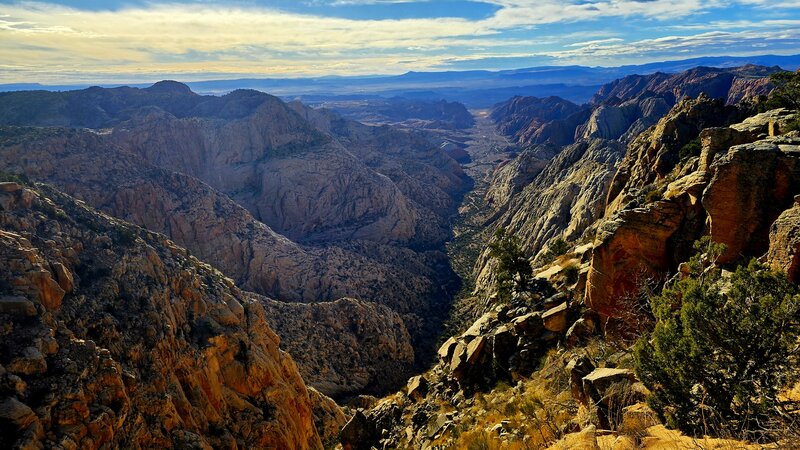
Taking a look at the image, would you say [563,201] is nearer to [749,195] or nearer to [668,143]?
[668,143]

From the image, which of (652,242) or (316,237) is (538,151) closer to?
(316,237)

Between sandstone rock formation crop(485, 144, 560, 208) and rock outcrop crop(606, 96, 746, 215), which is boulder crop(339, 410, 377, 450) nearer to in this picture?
rock outcrop crop(606, 96, 746, 215)

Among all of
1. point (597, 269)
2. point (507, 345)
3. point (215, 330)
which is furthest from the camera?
point (215, 330)

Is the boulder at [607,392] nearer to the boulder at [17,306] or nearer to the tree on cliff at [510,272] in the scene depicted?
the tree on cliff at [510,272]

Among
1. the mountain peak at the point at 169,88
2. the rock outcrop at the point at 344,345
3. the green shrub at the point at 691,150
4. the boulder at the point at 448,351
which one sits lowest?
the rock outcrop at the point at 344,345

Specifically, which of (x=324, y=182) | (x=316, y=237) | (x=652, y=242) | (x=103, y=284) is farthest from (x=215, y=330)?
(x=324, y=182)

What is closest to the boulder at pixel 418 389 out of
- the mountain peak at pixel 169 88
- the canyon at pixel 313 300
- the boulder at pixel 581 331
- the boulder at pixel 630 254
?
the canyon at pixel 313 300

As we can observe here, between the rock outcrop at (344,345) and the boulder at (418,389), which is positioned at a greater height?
the boulder at (418,389)
